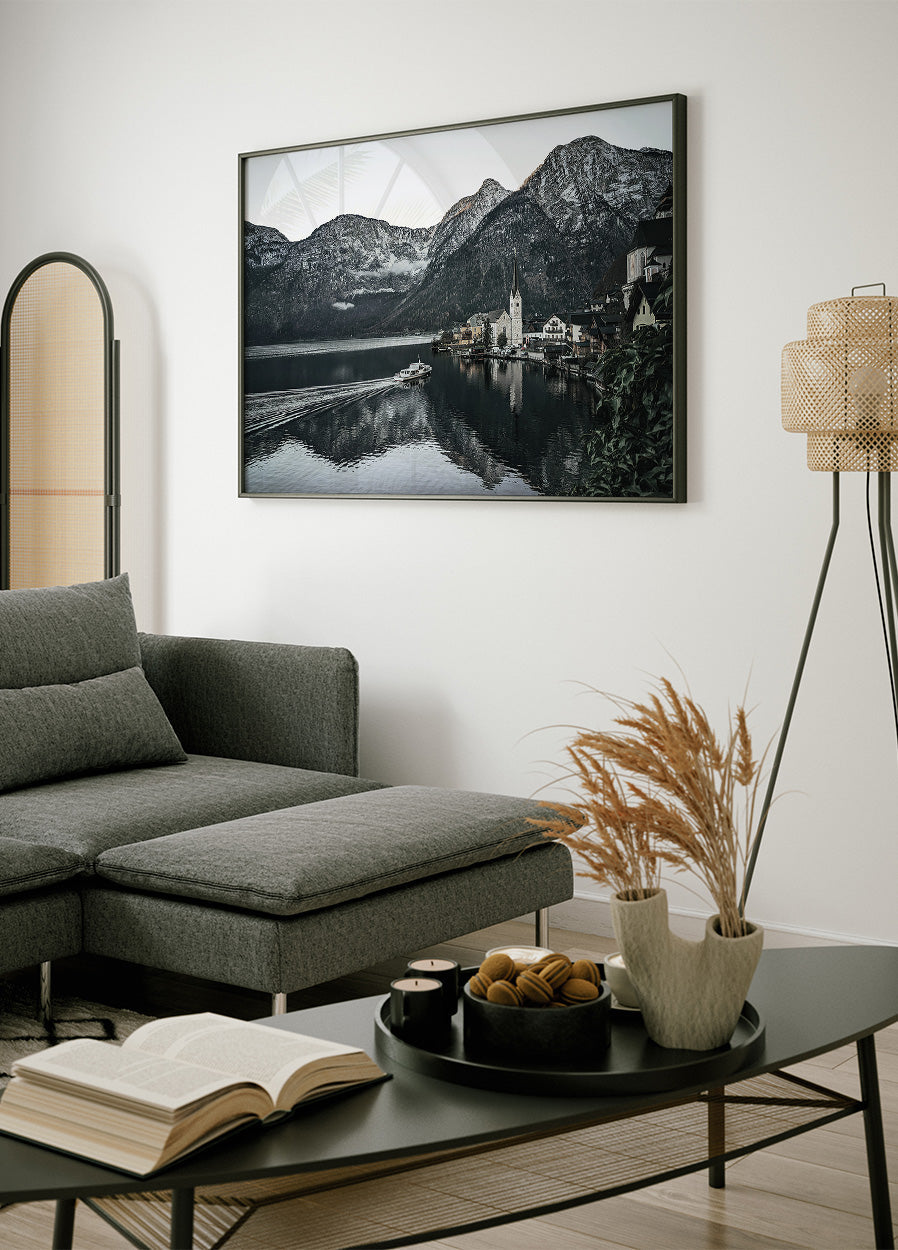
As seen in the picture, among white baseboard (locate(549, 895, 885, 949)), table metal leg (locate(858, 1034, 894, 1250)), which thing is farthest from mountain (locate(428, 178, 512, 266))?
table metal leg (locate(858, 1034, 894, 1250))

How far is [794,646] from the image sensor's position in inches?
140

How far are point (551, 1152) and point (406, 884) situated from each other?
3.96 ft

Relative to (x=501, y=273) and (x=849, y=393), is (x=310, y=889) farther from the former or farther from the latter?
(x=501, y=273)

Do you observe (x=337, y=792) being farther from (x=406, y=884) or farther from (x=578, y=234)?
(x=578, y=234)

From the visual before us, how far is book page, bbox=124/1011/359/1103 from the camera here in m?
1.69

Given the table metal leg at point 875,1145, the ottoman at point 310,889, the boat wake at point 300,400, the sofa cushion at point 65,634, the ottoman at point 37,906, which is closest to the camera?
the table metal leg at point 875,1145

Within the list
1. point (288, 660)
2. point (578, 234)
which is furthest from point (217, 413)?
point (578, 234)

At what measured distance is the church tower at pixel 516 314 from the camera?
3912 millimetres

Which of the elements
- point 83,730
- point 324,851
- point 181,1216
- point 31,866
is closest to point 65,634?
point 83,730

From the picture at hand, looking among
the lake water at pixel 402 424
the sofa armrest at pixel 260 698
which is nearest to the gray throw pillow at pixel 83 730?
the sofa armrest at pixel 260 698

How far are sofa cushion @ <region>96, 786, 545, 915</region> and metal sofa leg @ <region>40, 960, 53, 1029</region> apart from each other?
26cm

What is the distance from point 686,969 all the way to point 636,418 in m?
2.14

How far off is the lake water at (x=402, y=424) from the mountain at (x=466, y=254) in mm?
93

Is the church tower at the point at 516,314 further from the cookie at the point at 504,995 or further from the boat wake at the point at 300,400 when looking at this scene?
the cookie at the point at 504,995
